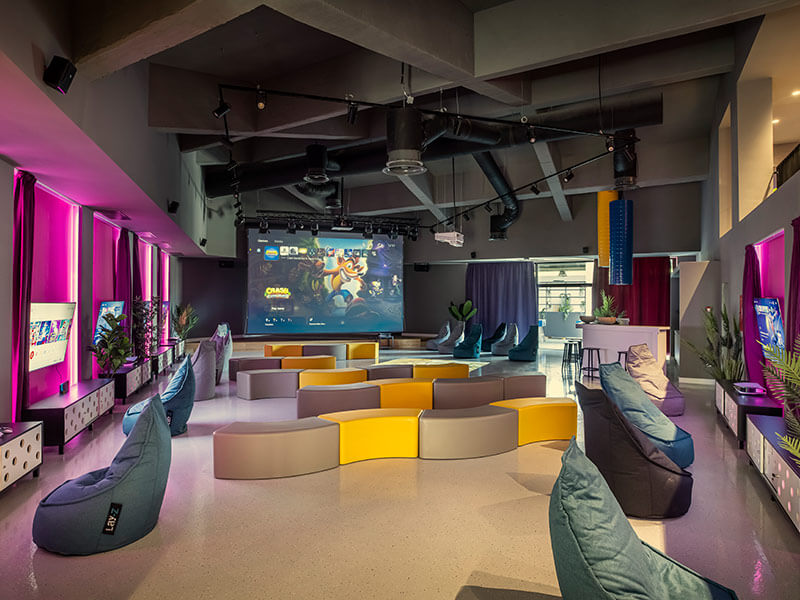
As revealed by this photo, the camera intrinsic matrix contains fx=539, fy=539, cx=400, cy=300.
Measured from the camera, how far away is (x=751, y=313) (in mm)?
6324

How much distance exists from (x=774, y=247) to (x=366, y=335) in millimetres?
11603

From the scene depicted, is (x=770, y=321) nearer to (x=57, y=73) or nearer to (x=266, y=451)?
(x=266, y=451)

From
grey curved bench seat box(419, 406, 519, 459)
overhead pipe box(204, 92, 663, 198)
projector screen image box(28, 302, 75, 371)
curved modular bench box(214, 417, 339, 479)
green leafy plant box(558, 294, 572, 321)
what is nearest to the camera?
curved modular bench box(214, 417, 339, 479)

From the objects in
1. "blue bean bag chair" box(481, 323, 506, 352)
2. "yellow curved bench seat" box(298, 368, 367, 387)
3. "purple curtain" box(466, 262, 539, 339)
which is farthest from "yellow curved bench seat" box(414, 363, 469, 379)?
"purple curtain" box(466, 262, 539, 339)

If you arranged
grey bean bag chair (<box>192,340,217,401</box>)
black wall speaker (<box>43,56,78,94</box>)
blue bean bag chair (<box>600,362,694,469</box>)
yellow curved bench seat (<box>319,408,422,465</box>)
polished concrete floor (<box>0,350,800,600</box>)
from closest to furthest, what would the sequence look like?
polished concrete floor (<box>0,350,800,600</box>) → black wall speaker (<box>43,56,78,94</box>) → blue bean bag chair (<box>600,362,694,469</box>) → yellow curved bench seat (<box>319,408,422,465</box>) → grey bean bag chair (<box>192,340,217,401</box>)

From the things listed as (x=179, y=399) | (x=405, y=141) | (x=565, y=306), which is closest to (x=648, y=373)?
(x=405, y=141)

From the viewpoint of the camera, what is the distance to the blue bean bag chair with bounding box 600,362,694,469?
14.1 feet

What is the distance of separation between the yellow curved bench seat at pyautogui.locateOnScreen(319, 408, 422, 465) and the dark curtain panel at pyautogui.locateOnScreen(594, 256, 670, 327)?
38.6 feet

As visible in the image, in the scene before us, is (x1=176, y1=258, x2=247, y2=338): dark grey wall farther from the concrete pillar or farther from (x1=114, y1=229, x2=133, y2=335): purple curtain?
the concrete pillar

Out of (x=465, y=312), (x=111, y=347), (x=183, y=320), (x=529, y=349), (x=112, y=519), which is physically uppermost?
(x=465, y=312)

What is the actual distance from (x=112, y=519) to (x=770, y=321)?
19.6 feet

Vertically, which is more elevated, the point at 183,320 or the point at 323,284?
the point at 323,284

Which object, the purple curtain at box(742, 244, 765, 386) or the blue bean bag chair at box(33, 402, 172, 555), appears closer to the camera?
the blue bean bag chair at box(33, 402, 172, 555)

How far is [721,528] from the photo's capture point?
3.43 m
